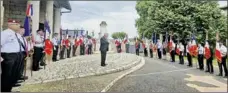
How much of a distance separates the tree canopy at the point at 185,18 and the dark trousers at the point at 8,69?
32.5 m

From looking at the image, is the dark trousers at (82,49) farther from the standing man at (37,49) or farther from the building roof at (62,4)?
the standing man at (37,49)

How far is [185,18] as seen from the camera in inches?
1583

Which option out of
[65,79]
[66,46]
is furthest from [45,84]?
[66,46]

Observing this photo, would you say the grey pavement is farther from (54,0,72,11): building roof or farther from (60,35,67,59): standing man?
(54,0,72,11): building roof

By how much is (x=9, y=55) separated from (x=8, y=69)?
35cm

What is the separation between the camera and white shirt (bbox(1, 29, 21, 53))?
8.27 m

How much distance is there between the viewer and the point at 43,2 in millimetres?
26016

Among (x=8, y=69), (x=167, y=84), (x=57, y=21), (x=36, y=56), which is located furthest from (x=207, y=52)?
(x=57, y=21)

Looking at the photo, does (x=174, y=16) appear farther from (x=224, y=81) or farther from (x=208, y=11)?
(x=224, y=81)

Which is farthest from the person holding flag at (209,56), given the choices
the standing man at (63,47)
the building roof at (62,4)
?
the building roof at (62,4)

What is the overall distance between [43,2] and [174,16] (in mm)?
18847

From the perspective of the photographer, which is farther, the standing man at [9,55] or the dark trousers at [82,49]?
the dark trousers at [82,49]

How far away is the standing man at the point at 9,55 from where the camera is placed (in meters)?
8.20

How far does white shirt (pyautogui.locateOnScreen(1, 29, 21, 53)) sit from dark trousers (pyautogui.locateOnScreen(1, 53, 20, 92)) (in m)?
0.11
